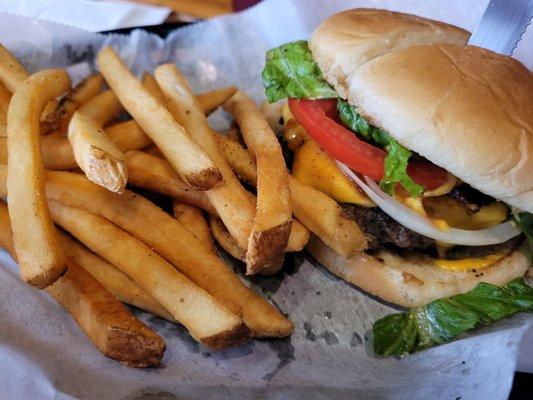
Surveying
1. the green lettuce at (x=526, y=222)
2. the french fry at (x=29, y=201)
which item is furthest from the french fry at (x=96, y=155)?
the green lettuce at (x=526, y=222)

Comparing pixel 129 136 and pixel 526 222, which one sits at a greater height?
pixel 526 222

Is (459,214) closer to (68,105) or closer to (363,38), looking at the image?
(363,38)

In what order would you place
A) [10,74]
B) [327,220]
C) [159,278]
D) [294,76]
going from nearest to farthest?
[159,278] → [327,220] → [10,74] → [294,76]

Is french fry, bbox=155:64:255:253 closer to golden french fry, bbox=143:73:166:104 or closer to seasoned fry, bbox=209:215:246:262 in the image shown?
golden french fry, bbox=143:73:166:104

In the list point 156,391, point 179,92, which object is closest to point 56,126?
point 179,92

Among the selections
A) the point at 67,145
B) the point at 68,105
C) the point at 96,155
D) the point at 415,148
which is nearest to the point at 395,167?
the point at 415,148

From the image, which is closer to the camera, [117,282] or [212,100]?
[117,282]

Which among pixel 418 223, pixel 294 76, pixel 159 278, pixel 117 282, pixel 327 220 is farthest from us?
pixel 294 76

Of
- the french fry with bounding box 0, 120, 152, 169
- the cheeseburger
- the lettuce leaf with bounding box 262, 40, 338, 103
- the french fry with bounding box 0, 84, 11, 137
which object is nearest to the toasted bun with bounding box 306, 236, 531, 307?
the cheeseburger
